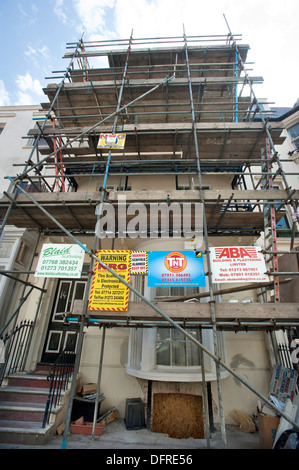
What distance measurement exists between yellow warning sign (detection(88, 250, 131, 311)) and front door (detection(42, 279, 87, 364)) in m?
2.80

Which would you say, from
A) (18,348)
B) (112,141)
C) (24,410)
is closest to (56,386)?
(24,410)

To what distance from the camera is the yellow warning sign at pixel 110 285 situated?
416cm

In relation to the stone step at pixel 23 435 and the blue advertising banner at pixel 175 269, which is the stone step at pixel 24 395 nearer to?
the stone step at pixel 23 435

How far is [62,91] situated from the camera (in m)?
7.82

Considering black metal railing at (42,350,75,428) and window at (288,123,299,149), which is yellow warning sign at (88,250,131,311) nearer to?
black metal railing at (42,350,75,428)

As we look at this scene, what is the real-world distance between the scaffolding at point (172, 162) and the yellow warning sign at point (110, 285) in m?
0.17

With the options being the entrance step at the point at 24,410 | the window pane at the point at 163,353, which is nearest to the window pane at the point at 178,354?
the window pane at the point at 163,353

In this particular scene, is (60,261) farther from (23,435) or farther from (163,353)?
(163,353)

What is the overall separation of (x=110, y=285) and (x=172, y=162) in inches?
186

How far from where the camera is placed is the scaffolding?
162 inches

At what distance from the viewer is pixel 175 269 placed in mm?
4504
